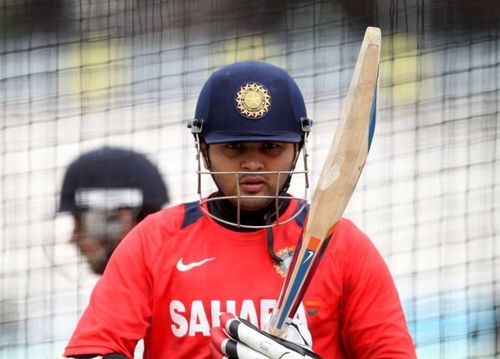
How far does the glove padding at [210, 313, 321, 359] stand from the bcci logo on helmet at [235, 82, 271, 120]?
1.60ft

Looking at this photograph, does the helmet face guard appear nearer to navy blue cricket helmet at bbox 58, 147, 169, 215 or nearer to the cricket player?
the cricket player

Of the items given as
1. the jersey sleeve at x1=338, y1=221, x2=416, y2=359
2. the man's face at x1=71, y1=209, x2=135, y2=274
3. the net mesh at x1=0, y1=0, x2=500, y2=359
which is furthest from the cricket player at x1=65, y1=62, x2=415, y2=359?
the net mesh at x1=0, y1=0, x2=500, y2=359

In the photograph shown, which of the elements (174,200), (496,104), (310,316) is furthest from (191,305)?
(496,104)

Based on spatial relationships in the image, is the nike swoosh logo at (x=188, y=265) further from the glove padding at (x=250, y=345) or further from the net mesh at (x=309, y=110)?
the net mesh at (x=309, y=110)

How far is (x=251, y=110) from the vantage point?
265 cm

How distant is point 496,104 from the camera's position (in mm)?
4875

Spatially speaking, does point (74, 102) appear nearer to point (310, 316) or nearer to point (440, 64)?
point (440, 64)

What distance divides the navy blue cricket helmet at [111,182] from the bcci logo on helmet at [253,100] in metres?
1.90

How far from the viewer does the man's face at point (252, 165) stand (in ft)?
8.52

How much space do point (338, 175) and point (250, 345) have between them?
37 cm

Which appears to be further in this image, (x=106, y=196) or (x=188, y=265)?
(x=106, y=196)

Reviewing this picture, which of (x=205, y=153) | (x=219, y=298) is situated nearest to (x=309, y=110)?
(x=205, y=153)

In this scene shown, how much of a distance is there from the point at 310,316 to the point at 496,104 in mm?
2563

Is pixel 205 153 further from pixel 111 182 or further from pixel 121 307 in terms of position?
pixel 111 182
